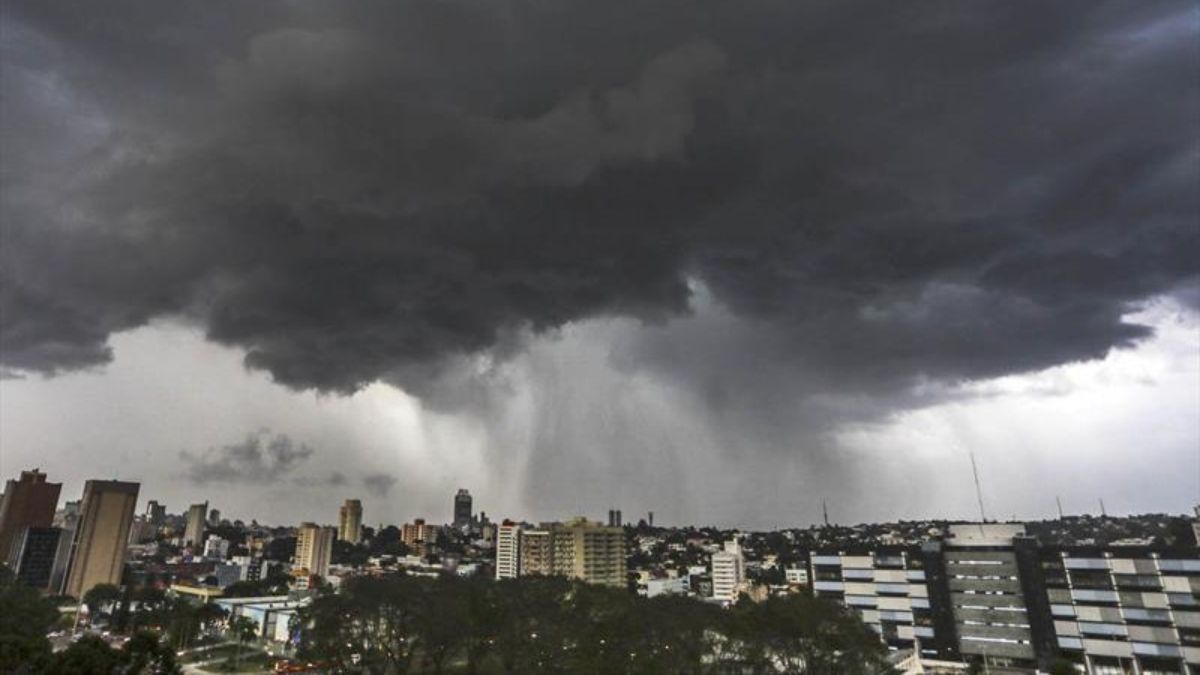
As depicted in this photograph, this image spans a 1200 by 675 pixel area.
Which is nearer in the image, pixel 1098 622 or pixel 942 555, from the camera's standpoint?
pixel 1098 622

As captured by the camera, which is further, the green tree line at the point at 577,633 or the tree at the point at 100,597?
the tree at the point at 100,597

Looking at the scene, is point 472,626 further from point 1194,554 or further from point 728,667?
point 1194,554

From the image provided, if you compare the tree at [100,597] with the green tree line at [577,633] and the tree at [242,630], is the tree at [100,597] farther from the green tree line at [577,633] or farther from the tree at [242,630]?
the green tree line at [577,633]

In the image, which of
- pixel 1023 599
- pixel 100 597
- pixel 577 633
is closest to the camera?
pixel 577 633

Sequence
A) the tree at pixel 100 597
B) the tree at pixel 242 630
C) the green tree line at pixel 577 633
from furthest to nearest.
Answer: the tree at pixel 100 597, the tree at pixel 242 630, the green tree line at pixel 577 633

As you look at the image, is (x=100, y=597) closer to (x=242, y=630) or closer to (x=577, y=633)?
(x=242, y=630)

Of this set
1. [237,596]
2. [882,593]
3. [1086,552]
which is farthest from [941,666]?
[237,596]

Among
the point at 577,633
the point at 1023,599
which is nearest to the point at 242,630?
the point at 577,633

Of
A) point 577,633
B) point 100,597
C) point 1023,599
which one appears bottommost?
point 577,633

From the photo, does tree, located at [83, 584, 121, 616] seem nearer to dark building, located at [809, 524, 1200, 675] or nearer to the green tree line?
the green tree line

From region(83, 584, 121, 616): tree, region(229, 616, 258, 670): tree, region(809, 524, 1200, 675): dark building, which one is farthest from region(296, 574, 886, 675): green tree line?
region(83, 584, 121, 616): tree

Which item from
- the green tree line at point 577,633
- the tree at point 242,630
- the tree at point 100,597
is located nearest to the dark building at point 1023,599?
the green tree line at point 577,633
